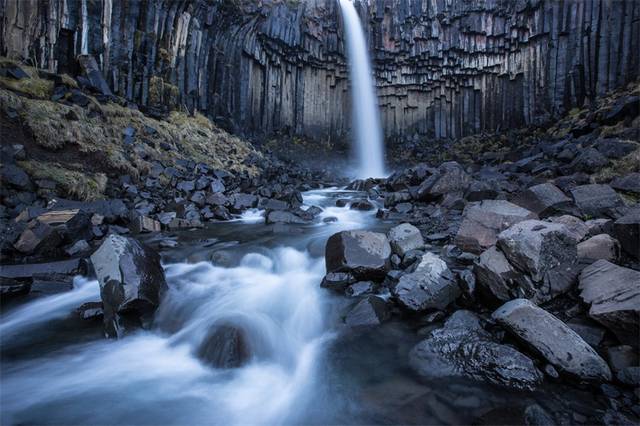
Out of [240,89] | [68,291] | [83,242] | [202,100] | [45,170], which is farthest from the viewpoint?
[240,89]

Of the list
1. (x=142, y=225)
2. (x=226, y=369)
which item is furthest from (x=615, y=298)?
(x=142, y=225)

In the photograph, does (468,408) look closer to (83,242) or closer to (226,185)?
(83,242)

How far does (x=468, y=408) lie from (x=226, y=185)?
11459 mm

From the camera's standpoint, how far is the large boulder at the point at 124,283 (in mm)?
4016

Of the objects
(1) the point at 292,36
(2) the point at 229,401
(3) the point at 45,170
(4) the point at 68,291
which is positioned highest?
(1) the point at 292,36

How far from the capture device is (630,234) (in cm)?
398

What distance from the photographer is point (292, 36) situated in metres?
22.6

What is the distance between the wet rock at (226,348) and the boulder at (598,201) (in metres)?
6.45

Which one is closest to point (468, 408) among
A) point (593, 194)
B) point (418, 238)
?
point (418, 238)

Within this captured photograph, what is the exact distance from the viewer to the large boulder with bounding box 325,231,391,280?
15.9 ft

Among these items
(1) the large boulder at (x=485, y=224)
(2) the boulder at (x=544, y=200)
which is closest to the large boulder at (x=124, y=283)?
(1) the large boulder at (x=485, y=224)

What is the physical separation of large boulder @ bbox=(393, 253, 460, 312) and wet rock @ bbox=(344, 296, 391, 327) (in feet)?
0.79

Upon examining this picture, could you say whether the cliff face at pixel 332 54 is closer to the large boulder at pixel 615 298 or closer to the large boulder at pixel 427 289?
the large boulder at pixel 427 289

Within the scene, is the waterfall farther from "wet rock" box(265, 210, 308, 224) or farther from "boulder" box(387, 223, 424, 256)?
"boulder" box(387, 223, 424, 256)
